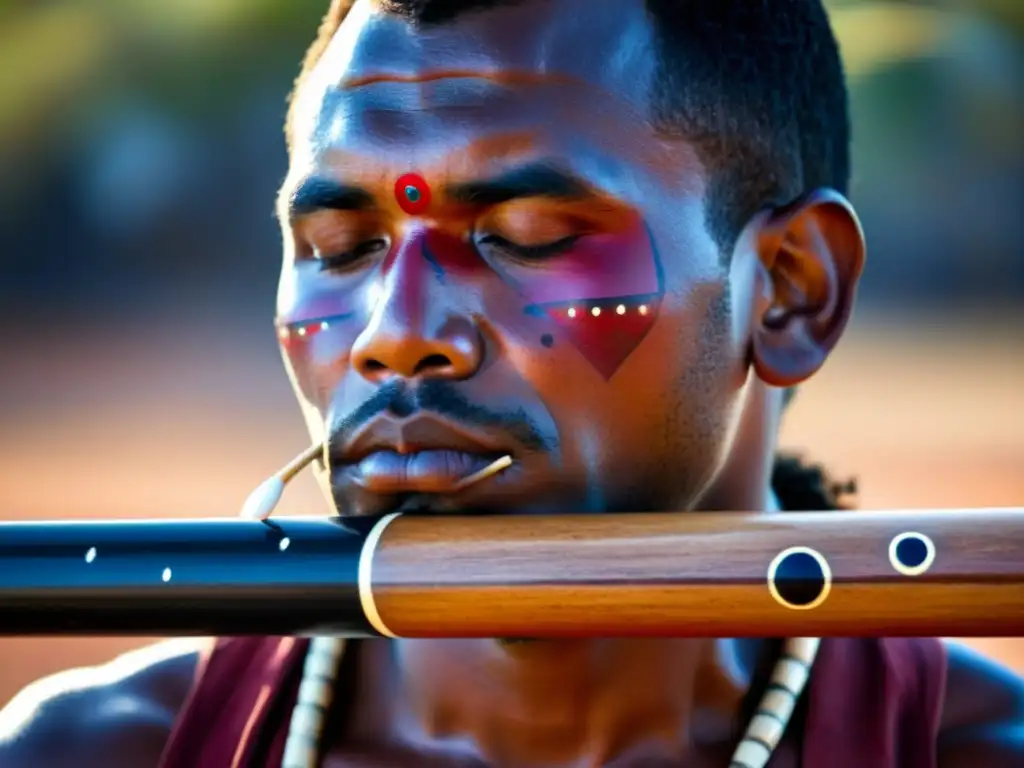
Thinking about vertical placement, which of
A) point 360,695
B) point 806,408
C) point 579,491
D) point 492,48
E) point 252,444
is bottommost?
A: point 360,695

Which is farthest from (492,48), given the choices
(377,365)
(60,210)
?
(60,210)

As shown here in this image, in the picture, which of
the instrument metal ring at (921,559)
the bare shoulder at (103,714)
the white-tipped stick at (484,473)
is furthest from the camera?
the bare shoulder at (103,714)

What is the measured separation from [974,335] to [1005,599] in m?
12.4

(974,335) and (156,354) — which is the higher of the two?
(974,335)

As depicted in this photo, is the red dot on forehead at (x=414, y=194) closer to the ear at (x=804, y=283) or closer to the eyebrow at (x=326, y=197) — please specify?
the eyebrow at (x=326, y=197)

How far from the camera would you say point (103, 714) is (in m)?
2.51

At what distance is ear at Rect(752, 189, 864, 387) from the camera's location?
2.43m

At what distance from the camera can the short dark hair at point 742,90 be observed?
2354 mm

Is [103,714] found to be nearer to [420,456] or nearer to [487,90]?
[420,456]

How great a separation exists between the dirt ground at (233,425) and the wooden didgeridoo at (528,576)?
508 centimetres

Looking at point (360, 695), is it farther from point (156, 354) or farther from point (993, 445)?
point (156, 354)

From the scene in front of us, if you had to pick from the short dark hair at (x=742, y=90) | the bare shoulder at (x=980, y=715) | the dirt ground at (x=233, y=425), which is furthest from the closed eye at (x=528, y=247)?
the dirt ground at (x=233, y=425)

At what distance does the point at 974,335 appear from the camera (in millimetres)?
13773

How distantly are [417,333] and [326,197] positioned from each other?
27cm
